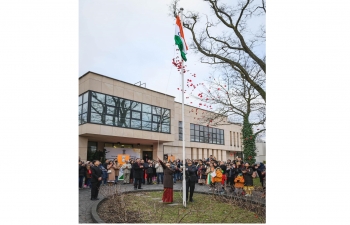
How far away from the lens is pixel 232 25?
10688 mm

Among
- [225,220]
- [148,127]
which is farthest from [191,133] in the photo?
[225,220]

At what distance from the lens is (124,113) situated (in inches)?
758

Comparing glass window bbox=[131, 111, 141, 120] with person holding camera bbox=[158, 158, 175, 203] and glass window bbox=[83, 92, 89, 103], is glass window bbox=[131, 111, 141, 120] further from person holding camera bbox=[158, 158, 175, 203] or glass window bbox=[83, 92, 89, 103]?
person holding camera bbox=[158, 158, 175, 203]

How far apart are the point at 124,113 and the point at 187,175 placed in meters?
10.7

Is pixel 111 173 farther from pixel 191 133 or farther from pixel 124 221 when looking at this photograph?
pixel 191 133

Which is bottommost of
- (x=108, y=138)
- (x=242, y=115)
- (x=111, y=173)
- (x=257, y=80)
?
(x=111, y=173)

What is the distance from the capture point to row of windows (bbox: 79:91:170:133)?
1747cm

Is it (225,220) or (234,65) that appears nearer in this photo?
(225,220)

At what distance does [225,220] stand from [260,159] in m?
12.2

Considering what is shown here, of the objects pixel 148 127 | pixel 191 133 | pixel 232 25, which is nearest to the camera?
pixel 232 25

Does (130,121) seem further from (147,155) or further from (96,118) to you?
(147,155)

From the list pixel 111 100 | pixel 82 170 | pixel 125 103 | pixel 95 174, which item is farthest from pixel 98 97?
pixel 95 174

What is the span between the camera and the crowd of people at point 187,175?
361 inches

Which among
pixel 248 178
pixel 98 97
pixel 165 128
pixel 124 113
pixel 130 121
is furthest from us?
pixel 165 128
